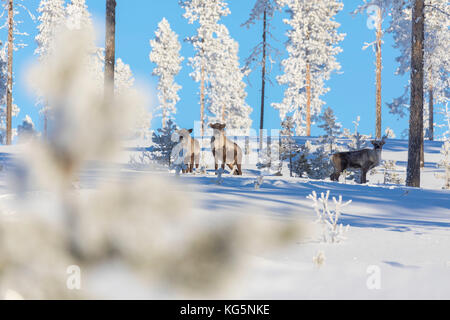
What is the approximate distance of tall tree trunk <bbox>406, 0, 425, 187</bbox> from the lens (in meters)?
12.7

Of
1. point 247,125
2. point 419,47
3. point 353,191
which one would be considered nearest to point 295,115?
point 247,125

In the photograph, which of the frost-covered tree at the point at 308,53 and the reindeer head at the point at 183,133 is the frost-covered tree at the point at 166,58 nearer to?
the frost-covered tree at the point at 308,53

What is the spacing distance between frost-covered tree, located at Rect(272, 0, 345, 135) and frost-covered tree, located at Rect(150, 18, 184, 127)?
43.3 ft

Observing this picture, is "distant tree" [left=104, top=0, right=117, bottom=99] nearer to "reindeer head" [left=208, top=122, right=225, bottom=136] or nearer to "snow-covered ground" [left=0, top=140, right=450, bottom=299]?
"reindeer head" [left=208, top=122, right=225, bottom=136]

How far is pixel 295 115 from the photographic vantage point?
134ft

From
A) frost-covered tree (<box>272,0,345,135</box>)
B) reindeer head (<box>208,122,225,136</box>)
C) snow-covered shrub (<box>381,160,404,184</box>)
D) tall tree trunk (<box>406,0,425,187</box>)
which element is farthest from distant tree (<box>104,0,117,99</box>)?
frost-covered tree (<box>272,0,345,135</box>)

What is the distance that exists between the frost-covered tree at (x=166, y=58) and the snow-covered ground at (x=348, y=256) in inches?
1677

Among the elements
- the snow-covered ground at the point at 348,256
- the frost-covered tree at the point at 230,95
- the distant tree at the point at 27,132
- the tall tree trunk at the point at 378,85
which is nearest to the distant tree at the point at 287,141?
the tall tree trunk at the point at 378,85

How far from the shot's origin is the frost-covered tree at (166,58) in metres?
48.3

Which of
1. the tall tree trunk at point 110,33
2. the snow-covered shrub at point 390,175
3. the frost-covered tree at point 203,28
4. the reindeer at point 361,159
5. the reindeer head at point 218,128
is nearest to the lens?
the reindeer head at point 218,128

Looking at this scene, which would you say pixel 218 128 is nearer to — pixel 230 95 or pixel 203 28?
pixel 203 28
